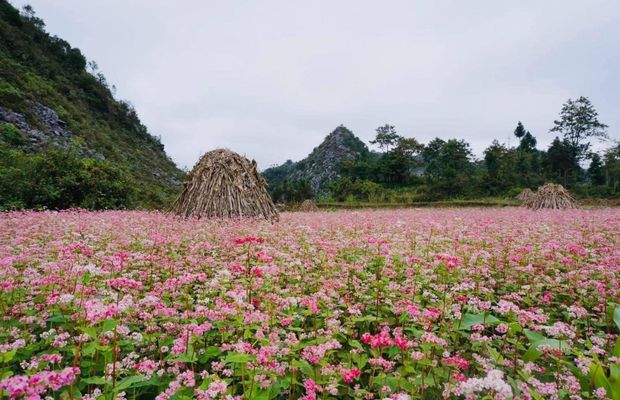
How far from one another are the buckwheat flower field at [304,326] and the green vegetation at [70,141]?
30.9ft

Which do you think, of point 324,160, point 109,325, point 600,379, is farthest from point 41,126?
point 324,160

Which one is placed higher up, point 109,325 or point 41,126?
point 41,126

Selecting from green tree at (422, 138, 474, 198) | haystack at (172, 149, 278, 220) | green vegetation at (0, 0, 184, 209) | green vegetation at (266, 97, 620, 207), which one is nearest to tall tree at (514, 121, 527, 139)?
green vegetation at (266, 97, 620, 207)

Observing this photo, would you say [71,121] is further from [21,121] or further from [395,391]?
[395,391]

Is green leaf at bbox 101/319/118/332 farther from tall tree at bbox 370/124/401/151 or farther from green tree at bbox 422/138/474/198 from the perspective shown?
tall tree at bbox 370/124/401/151

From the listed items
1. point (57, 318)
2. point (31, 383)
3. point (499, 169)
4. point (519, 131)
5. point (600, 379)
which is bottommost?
point (600, 379)

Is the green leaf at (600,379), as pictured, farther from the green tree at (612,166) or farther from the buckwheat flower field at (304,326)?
the green tree at (612,166)

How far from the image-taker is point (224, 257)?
5617mm

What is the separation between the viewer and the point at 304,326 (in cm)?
Answer: 362

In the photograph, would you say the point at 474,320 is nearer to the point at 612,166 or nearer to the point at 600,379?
the point at 600,379

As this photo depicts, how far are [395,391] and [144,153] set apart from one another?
2163 inches

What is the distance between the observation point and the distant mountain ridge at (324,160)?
5990 inches

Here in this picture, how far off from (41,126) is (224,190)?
26940mm

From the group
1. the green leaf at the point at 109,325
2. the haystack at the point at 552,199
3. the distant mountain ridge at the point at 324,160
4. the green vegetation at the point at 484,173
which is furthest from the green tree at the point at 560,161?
the distant mountain ridge at the point at 324,160
